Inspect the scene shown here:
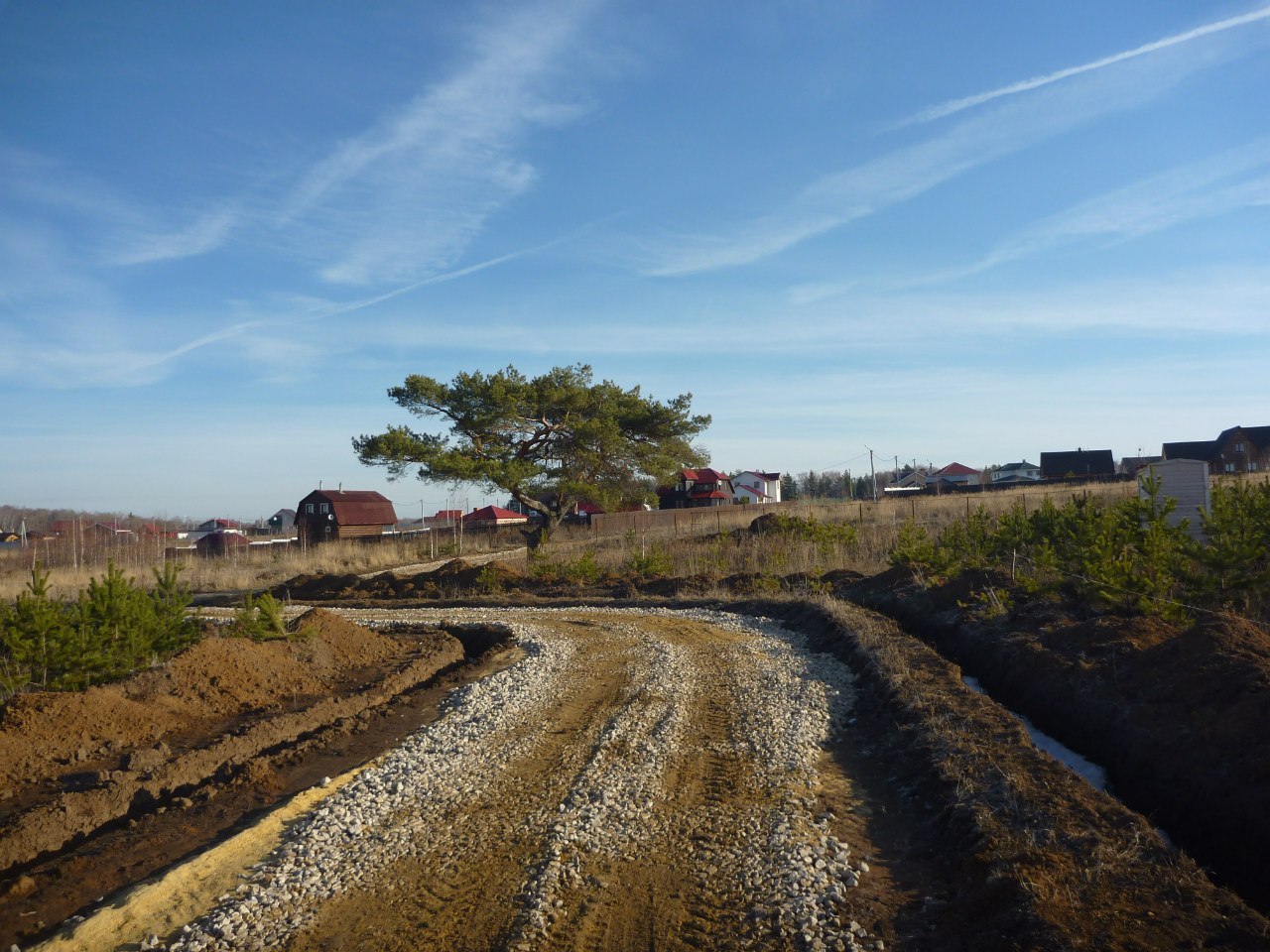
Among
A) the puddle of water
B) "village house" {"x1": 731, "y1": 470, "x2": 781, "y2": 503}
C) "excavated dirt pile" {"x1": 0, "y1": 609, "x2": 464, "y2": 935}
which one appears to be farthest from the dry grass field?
"village house" {"x1": 731, "y1": 470, "x2": 781, "y2": 503}

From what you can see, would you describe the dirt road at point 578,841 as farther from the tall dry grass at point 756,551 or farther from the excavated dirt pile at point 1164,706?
the tall dry grass at point 756,551

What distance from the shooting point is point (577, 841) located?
18.0ft

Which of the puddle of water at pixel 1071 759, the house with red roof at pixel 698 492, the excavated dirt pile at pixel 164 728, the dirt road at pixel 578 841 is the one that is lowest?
the puddle of water at pixel 1071 759

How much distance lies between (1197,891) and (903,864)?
1542 mm

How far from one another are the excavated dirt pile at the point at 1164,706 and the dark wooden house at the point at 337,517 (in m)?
47.3

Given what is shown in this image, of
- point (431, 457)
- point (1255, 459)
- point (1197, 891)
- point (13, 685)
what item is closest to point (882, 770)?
point (1197, 891)

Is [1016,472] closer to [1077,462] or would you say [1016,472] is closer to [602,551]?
[1077,462]

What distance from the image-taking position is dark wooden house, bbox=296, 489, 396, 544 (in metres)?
54.2

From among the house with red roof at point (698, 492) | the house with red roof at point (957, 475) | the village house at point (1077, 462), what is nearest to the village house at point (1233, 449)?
the village house at point (1077, 462)

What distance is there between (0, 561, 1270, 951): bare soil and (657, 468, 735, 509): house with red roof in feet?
181

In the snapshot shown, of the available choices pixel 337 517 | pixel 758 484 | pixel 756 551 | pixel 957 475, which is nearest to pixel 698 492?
pixel 758 484

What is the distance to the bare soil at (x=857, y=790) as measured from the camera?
→ 4.38 metres

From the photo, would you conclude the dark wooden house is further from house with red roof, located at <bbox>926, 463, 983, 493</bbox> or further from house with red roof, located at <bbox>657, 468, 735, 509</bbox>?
house with red roof, located at <bbox>926, 463, 983, 493</bbox>

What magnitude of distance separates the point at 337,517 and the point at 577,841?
172 feet
